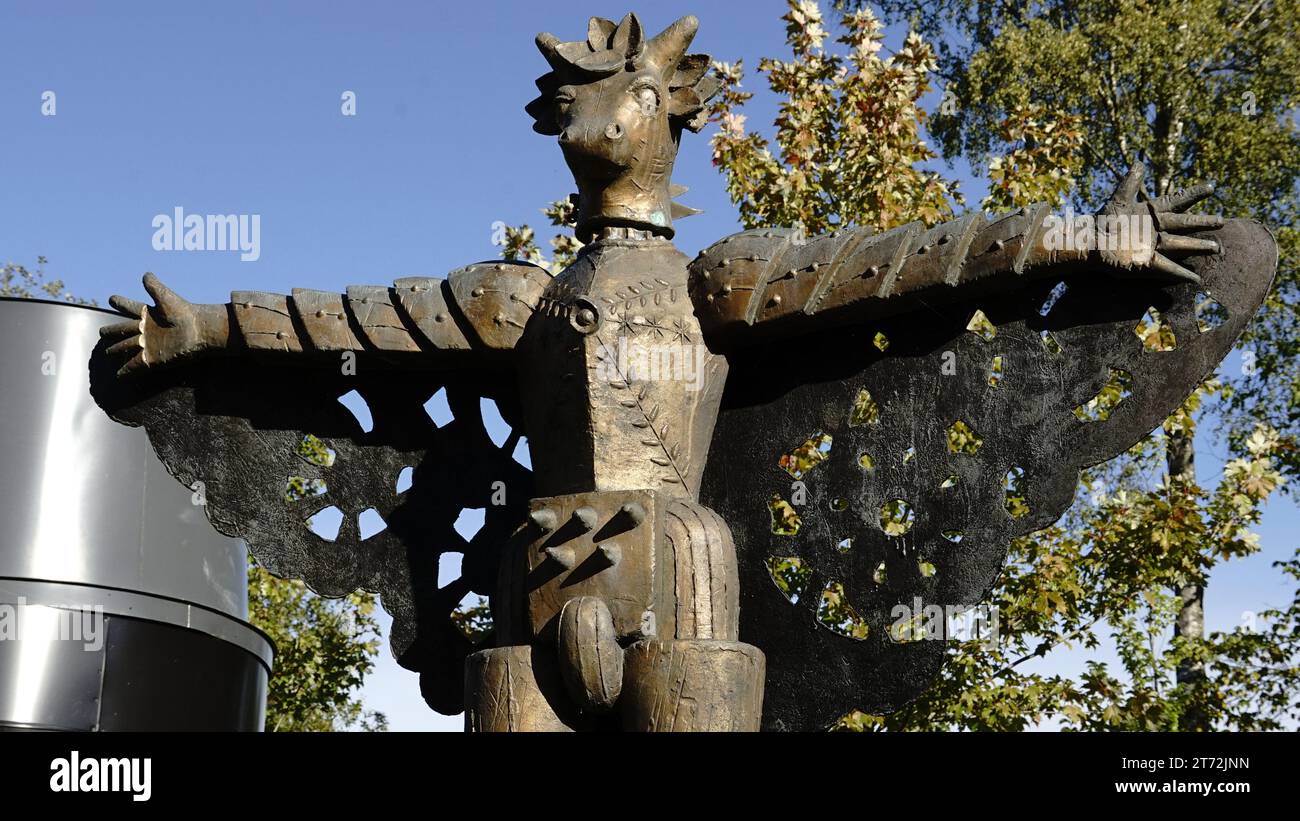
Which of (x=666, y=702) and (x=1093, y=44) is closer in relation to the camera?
(x=666, y=702)

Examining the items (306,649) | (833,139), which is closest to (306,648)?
(306,649)

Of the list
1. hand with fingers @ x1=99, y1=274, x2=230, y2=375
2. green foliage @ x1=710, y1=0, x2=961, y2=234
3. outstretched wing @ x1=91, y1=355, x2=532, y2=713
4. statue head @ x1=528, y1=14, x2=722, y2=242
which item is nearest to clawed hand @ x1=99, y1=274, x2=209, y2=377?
hand with fingers @ x1=99, y1=274, x2=230, y2=375

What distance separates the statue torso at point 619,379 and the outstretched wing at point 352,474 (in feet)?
2.41

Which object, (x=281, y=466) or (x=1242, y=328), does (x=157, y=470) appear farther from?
(x=1242, y=328)

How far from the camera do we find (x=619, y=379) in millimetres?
5320

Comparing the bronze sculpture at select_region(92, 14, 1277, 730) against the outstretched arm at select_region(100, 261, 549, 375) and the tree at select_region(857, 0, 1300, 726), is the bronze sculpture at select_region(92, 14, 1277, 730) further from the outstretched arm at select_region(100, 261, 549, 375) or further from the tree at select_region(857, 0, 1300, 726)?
the tree at select_region(857, 0, 1300, 726)

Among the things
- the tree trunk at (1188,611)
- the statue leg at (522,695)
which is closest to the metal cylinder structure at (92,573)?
the statue leg at (522,695)

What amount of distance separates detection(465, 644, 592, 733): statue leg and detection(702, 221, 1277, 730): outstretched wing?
1071 millimetres

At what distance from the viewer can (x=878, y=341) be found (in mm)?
5898

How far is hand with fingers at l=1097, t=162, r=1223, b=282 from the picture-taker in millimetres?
5105
